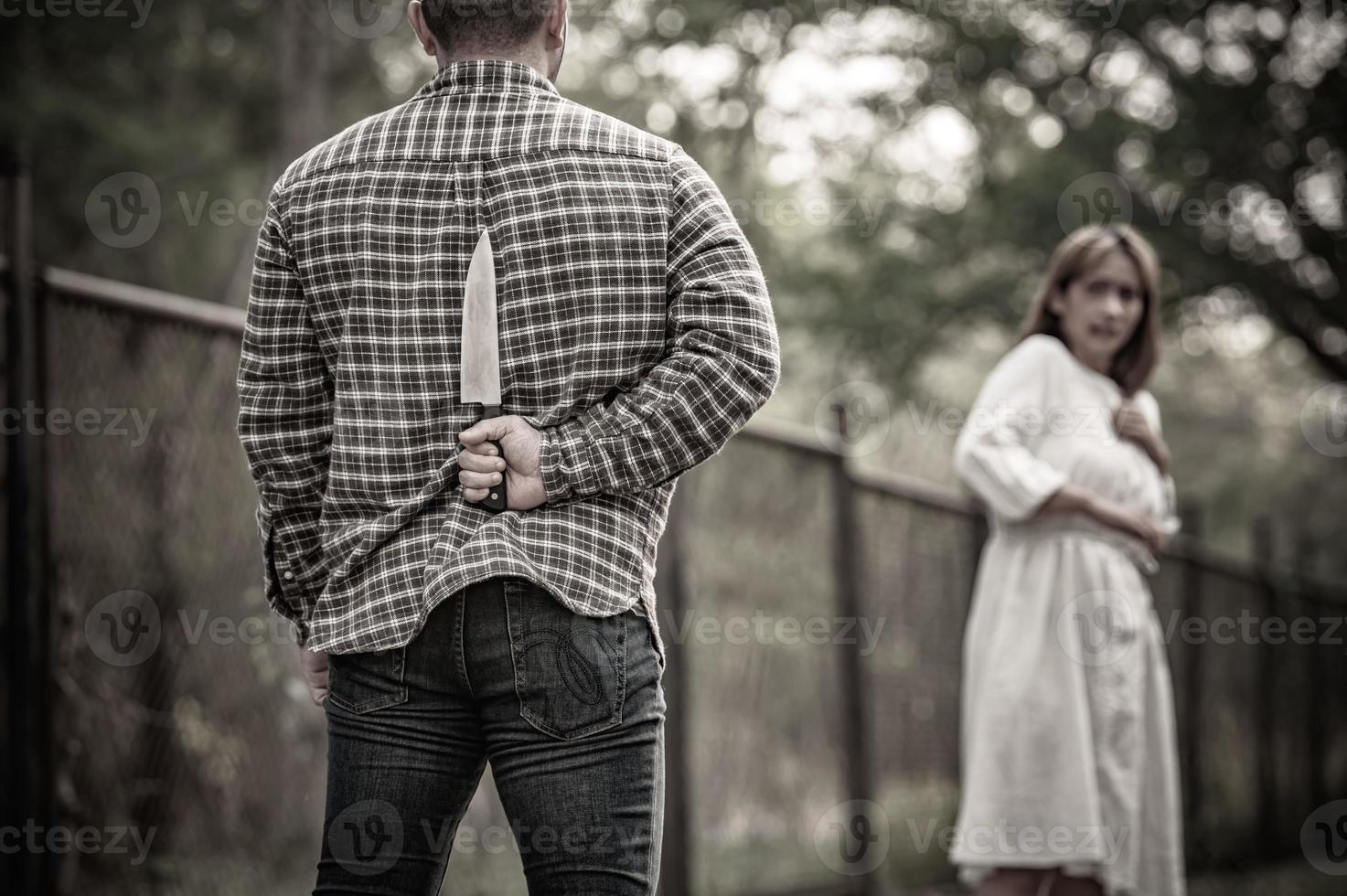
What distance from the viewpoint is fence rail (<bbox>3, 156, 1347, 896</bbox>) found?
3438mm

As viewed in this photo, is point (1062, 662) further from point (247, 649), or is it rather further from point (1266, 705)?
point (1266, 705)

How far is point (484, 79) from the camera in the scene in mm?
2020

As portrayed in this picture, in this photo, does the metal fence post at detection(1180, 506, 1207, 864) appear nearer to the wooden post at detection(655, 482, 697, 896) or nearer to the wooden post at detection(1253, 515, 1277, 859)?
the wooden post at detection(1253, 515, 1277, 859)

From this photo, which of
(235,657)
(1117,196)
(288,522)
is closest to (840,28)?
(1117,196)

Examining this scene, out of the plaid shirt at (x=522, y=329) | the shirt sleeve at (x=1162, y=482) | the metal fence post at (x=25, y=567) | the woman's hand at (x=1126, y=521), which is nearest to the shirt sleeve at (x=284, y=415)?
the plaid shirt at (x=522, y=329)

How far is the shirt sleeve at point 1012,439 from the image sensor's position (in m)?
4.14

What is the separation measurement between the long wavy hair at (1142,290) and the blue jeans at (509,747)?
305cm

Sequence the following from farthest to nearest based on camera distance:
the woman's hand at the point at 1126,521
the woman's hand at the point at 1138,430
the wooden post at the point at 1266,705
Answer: the wooden post at the point at 1266,705, the woman's hand at the point at 1138,430, the woman's hand at the point at 1126,521

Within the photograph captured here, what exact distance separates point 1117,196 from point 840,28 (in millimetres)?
2283

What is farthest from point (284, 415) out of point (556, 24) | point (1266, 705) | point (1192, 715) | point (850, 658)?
point (1266, 705)

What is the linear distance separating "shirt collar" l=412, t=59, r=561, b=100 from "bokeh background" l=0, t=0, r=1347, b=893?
72.6 inches

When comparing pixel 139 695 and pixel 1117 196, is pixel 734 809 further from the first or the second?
pixel 1117 196

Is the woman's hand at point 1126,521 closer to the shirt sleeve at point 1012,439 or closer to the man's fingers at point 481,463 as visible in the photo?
the shirt sleeve at point 1012,439

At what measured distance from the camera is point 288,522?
211 centimetres
